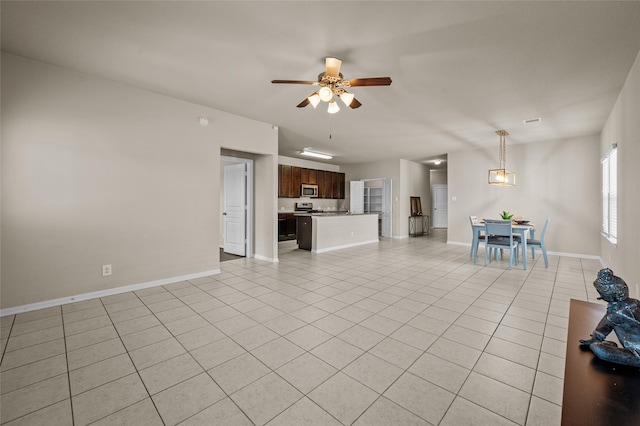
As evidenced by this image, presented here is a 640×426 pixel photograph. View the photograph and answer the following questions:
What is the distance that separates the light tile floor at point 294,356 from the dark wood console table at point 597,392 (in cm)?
58

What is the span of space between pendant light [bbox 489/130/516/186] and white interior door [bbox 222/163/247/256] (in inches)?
202

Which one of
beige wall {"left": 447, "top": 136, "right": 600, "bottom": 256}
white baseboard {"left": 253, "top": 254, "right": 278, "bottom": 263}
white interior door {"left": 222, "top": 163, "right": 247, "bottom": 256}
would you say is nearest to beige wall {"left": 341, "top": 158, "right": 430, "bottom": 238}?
beige wall {"left": 447, "top": 136, "right": 600, "bottom": 256}

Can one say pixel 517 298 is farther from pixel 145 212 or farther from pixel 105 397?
pixel 145 212

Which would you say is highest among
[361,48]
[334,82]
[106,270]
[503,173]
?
[361,48]

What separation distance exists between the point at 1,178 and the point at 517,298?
5805 mm

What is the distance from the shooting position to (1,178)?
2.70 metres

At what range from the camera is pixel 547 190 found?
6203 millimetres

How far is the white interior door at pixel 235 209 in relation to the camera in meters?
5.73

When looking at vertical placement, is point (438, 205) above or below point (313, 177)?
below

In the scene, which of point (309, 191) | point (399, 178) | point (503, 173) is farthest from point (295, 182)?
point (503, 173)

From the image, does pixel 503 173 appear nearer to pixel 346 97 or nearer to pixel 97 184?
pixel 346 97

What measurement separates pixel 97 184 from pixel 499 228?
6180 millimetres

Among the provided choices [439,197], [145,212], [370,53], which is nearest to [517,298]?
[370,53]

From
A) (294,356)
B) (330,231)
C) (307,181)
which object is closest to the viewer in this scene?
(294,356)
